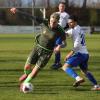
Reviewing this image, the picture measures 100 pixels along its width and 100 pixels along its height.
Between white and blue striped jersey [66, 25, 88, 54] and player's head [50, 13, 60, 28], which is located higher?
player's head [50, 13, 60, 28]

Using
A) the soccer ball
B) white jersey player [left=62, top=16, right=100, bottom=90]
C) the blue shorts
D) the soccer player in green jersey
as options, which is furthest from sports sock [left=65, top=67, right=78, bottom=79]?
the soccer ball

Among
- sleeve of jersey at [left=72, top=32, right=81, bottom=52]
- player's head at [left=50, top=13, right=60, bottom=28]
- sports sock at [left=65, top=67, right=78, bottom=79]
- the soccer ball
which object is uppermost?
player's head at [left=50, top=13, right=60, bottom=28]

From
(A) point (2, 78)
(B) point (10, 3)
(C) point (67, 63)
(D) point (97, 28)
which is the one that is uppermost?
(C) point (67, 63)

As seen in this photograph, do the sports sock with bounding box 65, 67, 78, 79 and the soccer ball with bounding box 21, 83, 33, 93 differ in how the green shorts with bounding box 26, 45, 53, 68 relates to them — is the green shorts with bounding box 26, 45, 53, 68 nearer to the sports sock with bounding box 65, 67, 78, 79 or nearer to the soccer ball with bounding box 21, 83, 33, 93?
the soccer ball with bounding box 21, 83, 33, 93

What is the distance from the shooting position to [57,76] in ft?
48.4

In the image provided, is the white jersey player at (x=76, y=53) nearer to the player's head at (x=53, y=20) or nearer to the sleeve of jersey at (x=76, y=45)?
the sleeve of jersey at (x=76, y=45)

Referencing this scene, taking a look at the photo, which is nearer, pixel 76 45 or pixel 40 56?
pixel 40 56

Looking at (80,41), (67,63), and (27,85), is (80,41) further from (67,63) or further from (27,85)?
(27,85)

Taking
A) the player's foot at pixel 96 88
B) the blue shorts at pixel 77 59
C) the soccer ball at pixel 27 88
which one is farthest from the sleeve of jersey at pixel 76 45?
the soccer ball at pixel 27 88

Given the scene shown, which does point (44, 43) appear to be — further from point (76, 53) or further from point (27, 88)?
point (27, 88)

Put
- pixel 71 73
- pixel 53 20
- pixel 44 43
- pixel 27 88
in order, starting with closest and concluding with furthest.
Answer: pixel 27 88, pixel 53 20, pixel 44 43, pixel 71 73

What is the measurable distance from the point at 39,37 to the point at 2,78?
2.77 metres

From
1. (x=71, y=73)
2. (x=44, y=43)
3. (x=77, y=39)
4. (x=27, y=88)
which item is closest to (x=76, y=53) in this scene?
(x=77, y=39)

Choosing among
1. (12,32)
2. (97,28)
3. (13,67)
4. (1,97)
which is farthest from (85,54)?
(97,28)
